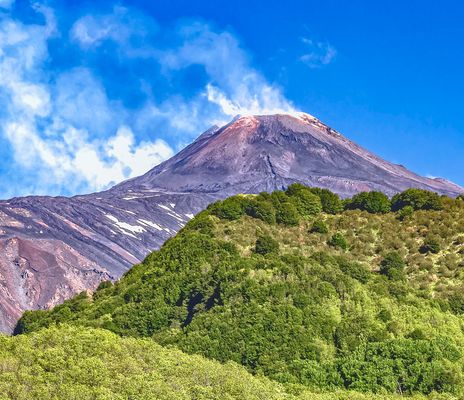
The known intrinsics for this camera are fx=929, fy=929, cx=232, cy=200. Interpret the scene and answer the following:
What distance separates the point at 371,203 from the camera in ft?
242

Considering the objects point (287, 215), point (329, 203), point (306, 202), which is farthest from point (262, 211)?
point (329, 203)

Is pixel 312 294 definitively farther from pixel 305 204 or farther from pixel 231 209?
pixel 305 204

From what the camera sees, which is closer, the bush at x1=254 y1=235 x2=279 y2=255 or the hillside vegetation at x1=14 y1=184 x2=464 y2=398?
the hillside vegetation at x1=14 y1=184 x2=464 y2=398

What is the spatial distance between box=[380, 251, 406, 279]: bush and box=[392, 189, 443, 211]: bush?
8914 mm

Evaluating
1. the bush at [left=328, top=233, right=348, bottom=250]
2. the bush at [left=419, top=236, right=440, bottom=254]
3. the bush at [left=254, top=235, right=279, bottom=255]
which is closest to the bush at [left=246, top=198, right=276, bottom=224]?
the bush at [left=254, top=235, right=279, bottom=255]

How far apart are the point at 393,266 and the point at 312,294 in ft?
29.2

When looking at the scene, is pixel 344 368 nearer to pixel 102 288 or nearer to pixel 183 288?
pixel 183 288

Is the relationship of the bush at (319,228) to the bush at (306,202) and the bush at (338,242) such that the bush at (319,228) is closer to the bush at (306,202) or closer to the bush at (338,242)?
the bush at (338,242)

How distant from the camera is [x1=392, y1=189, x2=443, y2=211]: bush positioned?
7250 cm

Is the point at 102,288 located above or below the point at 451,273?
below

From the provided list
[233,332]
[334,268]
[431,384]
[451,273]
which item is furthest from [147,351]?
[451,273]

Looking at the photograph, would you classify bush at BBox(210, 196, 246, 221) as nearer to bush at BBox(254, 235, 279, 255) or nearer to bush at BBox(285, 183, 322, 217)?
bush at BBox(285, 183, 322, 217)

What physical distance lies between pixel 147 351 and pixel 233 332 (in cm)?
1050

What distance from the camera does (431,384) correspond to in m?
50.4
